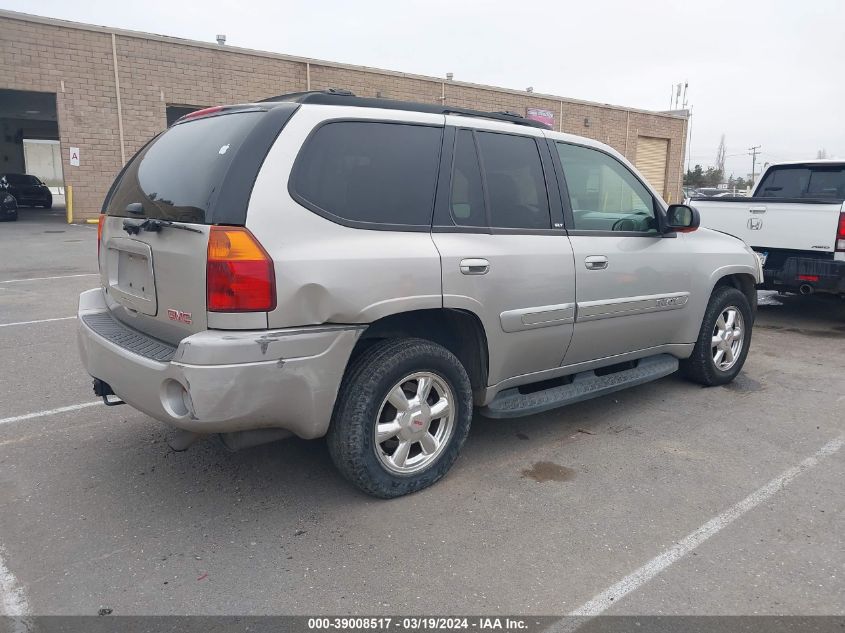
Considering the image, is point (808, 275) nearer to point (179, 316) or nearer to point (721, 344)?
point (721, 344)

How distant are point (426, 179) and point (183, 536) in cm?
209

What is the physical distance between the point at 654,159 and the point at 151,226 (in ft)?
120

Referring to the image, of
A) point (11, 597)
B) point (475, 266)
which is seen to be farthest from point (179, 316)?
point (475, 266)

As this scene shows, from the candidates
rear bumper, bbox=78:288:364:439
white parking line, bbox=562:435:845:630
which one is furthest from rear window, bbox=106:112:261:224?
white parking line, bbox=562:435:845:630

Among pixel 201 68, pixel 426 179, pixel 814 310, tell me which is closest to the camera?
pixel 426 179

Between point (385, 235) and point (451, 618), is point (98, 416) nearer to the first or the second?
point (385, 235)

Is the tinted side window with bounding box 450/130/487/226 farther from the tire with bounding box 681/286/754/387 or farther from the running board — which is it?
the tire with bounding box 681/286/754/387

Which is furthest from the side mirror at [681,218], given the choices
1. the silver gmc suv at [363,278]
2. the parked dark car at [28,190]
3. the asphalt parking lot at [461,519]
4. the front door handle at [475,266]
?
the parked dark car at [28,190]

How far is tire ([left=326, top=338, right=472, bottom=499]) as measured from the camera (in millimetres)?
3148

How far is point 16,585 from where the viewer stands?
2.68 meters

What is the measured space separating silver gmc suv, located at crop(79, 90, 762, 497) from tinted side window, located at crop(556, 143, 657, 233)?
0.02m

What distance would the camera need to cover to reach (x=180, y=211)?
3018mm

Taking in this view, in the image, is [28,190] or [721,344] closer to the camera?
[721,344]

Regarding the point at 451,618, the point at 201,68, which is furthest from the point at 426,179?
the point at 201,68
